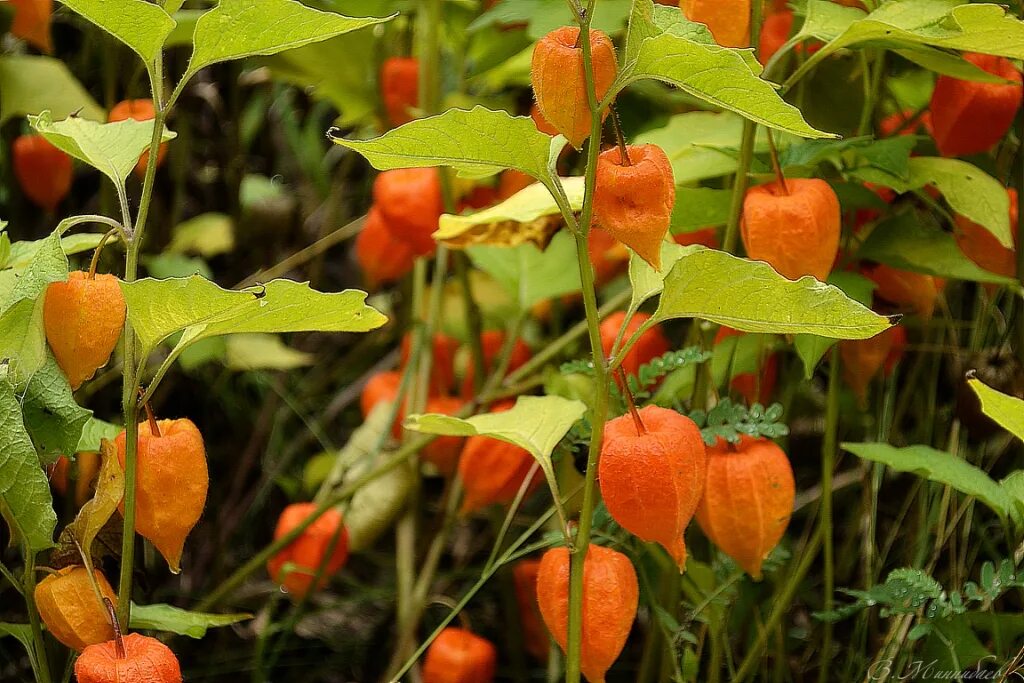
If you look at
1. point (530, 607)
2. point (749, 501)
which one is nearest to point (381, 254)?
point (530, 607)

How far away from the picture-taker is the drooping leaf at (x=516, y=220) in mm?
737

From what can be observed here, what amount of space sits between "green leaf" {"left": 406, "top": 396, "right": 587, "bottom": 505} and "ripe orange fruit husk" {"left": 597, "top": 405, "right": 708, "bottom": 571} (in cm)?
4

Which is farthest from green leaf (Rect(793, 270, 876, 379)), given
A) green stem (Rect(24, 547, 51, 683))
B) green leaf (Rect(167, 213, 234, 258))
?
green leaf (Rect(167, 213, 234, 258))

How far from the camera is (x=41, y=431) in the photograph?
60 cm

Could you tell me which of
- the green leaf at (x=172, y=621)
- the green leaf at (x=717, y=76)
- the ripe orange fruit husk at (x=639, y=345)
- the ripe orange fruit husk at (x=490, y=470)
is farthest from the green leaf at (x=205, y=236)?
the green leaf at (x=717, y=76)

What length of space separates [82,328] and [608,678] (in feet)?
2.33

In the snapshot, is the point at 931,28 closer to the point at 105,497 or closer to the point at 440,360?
the point at 105,497

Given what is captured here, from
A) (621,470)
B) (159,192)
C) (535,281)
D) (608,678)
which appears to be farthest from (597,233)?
(159,192)

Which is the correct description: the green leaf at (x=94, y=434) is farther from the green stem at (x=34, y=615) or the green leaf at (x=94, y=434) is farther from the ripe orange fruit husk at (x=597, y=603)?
the ripe orange fruit husk at (x=597, y=603)

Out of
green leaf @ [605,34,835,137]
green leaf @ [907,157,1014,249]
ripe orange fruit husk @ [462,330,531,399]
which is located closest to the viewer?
green leaf @ [605,34,835,137]

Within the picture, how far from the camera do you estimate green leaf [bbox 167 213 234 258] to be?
4.48 ft

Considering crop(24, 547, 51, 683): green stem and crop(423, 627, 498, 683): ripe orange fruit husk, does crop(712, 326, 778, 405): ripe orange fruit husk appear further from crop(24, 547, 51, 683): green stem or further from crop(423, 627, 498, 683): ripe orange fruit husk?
crop(24, 547, 51, 683): green stem

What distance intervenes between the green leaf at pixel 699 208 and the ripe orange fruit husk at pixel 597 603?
0.25m

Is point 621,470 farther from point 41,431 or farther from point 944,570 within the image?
point 944,570
